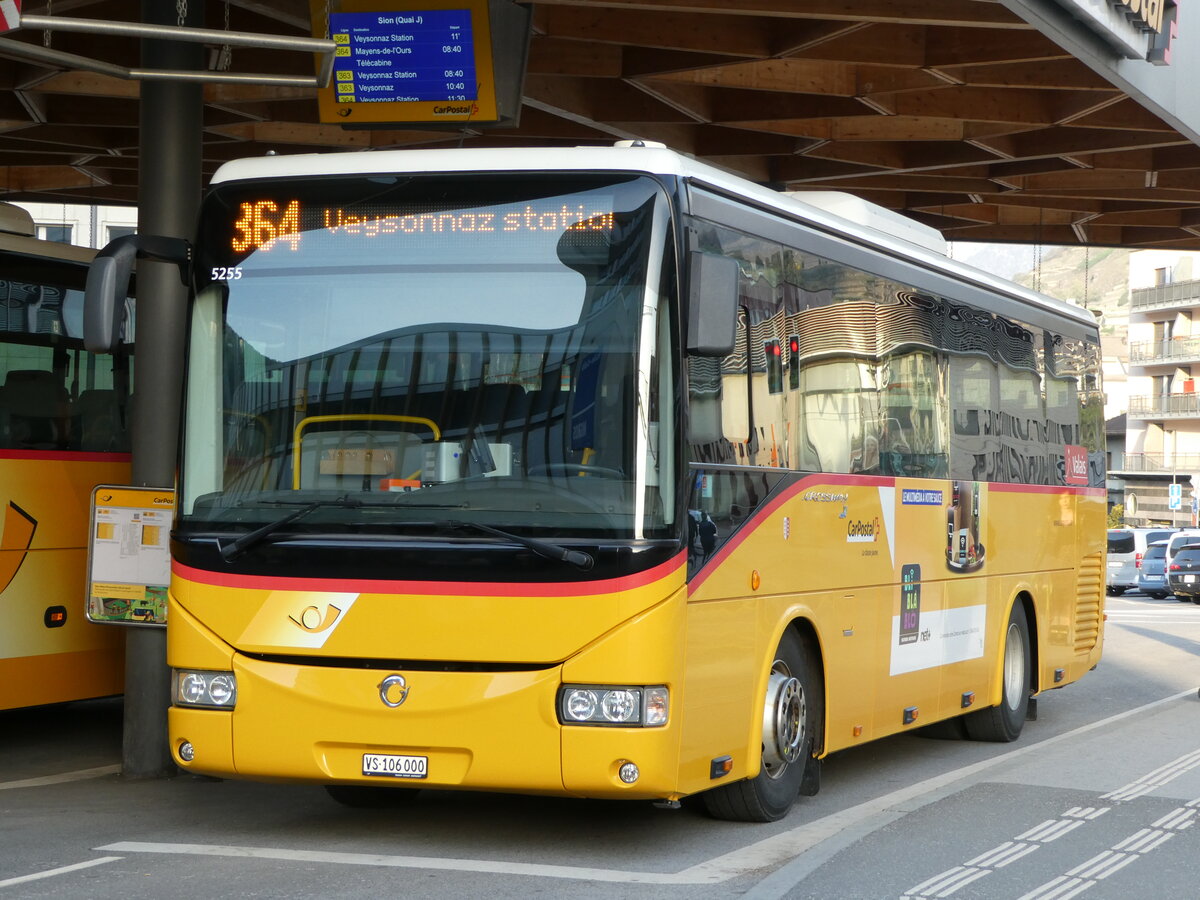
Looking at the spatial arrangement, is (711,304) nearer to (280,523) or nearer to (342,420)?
(342,420)

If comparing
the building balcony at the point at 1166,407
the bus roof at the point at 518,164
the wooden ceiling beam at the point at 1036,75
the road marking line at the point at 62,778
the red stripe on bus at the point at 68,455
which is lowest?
the road marking line at the point at 62,778

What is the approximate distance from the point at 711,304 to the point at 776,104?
10.6 meters

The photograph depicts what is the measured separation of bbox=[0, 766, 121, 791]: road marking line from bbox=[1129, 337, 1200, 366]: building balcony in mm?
83788

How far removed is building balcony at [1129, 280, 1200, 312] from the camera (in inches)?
3474

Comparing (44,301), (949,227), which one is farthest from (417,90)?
(949,227)

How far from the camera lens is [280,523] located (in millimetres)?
7535

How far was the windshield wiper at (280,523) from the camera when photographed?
24.6 ft

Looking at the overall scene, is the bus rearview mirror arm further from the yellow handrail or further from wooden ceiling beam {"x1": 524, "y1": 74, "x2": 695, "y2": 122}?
wooden ceiling beam {"x1": 524, "y1": 74, "x2": 695, "y2": 122}

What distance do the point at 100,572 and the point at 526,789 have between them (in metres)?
4.18

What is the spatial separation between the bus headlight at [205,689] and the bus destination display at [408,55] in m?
5.51

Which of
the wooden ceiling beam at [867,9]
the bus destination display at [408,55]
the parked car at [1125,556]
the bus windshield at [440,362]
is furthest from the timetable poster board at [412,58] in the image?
the parked car at [1125,556]

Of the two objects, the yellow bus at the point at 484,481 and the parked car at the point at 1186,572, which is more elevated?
the yellow bus at the point at 484,481

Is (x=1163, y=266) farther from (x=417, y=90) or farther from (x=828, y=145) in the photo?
(x=417, y=90)

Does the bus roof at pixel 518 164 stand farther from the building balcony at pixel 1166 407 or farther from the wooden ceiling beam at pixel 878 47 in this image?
the building balcony at pixel 1166 407
